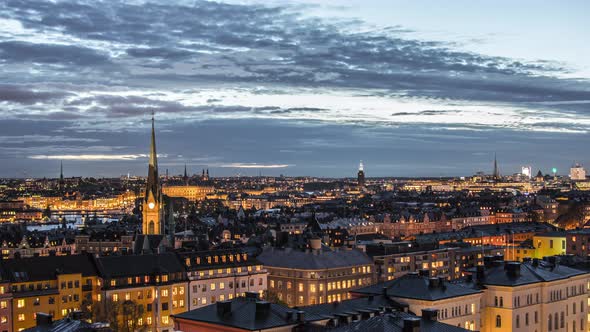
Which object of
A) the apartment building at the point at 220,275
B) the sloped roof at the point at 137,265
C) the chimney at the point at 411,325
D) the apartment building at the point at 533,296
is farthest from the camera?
the apartment building at the point at 220,275

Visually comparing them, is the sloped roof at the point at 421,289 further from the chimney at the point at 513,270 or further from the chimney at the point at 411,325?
the chimney at the point at 411,325

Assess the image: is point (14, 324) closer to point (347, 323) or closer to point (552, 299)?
point (347, 323)

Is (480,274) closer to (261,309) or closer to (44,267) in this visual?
(261,309)

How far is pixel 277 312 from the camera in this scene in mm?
46188

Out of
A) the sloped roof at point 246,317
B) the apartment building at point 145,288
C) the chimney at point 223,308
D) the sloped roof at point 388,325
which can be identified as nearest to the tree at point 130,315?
the apartment building at point 145,288

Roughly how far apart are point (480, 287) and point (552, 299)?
7741mm

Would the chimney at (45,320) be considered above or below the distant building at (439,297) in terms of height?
above

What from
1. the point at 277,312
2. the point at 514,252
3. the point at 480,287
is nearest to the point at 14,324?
the point at 277,312

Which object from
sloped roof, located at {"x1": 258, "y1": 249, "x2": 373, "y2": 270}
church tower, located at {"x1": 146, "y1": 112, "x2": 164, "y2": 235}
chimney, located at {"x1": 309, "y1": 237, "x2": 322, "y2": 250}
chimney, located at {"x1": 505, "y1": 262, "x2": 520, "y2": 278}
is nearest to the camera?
chimney, located at {"x1": 505, "y1": 262, "x2": 520, "y2": 278}

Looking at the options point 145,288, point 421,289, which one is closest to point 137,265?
point 145,288

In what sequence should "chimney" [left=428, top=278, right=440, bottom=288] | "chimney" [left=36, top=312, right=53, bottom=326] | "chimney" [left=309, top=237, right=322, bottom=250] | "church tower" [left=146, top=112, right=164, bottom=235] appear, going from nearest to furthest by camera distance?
1. "chimney" [left=36, top=312, right=53, bottom=326]
2. "chimney" [left=428, top=278, right=440, bottom=288]
3. "chimney" [left=309, top=237, right=322, bottom=250]
4. "church tower" [left=146, top=112, right=164, bottom=235]

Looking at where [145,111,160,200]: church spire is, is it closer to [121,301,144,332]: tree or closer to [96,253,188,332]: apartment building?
[96,253,188,332]: apartment building

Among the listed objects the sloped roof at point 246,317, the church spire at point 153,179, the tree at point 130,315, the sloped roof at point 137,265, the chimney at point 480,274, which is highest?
the church spire at point 153,179

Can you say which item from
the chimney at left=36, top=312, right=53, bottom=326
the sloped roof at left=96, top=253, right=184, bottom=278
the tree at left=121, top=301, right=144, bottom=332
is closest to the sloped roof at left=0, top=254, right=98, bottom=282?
the sloped roof at left=96, top=253, right=184, bottom=278
